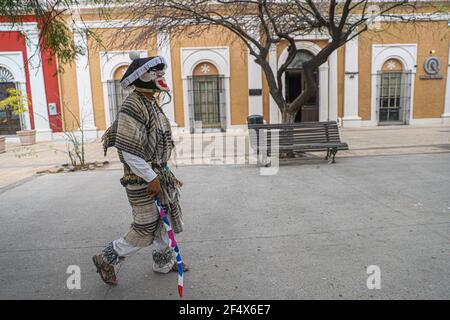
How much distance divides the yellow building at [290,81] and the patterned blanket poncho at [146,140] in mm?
13824

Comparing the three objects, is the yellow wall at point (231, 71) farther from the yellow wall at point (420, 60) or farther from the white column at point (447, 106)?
the white column at point (447, 106)

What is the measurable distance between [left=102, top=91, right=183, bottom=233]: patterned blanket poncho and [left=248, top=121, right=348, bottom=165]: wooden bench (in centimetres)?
511

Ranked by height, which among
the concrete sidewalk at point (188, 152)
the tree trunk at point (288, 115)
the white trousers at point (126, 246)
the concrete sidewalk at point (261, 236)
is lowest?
the concrete sidewalk at point (261, 236)

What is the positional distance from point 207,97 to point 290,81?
396cm

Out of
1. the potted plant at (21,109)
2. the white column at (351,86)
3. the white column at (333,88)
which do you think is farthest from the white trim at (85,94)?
the white column at (351,86)

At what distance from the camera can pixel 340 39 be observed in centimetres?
862

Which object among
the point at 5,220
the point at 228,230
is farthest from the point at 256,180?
the point at 5,220

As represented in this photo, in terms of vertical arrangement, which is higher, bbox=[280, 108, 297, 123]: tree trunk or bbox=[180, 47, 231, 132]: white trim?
bbox=[180, 47, 231, 132]: white trim

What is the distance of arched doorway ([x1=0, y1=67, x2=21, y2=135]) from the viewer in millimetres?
16172

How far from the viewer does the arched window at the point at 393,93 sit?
17.3 m

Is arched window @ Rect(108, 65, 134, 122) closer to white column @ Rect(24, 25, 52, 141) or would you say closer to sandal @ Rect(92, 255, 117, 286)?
white column @ Rect(24, 25, 52, 141)

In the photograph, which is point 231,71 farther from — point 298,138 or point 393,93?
point 298,138

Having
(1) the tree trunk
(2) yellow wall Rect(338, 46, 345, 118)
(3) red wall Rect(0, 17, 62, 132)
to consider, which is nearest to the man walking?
(1) the tree trunk
